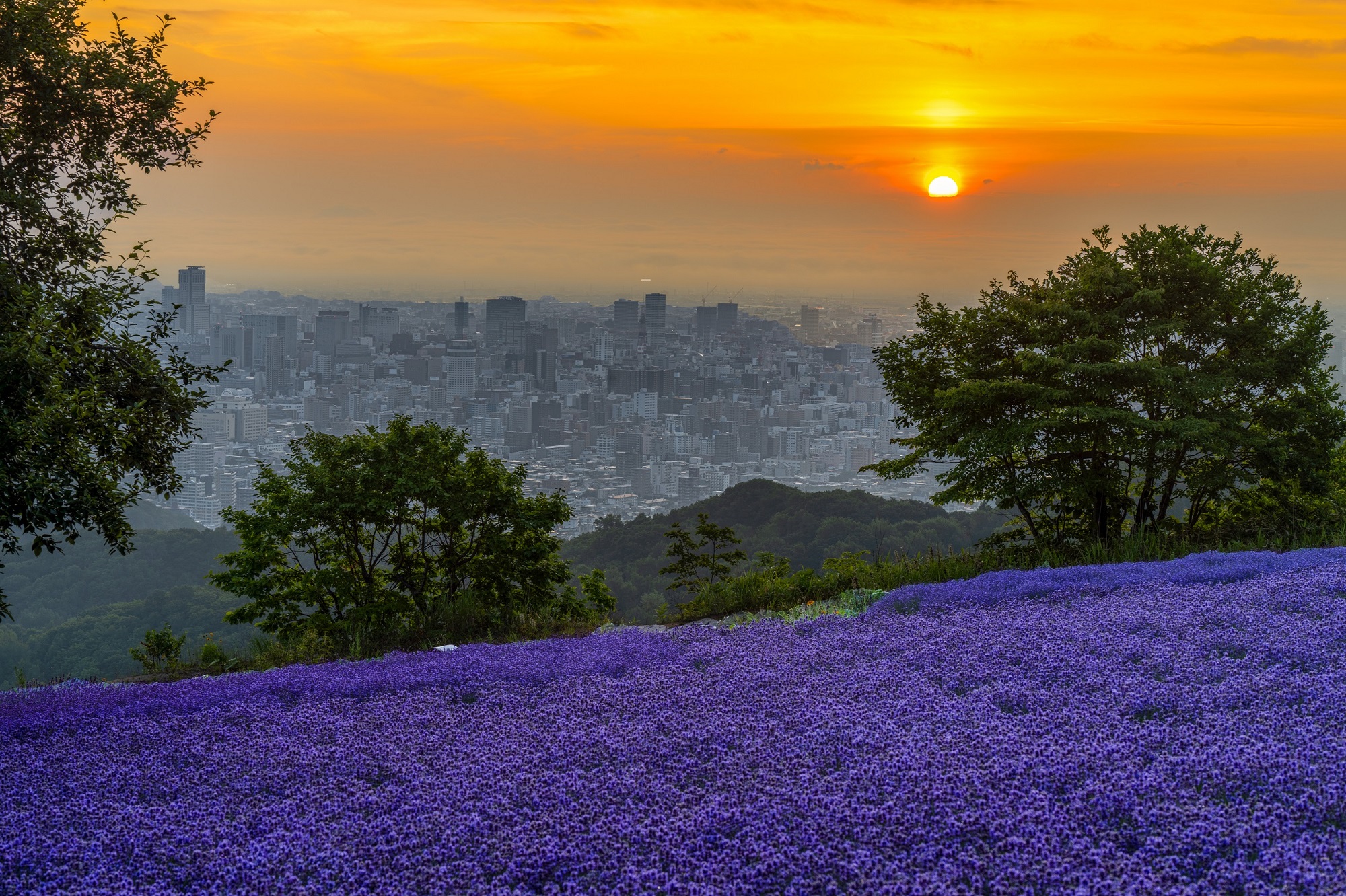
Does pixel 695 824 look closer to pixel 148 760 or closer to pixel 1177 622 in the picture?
pixel 148 760

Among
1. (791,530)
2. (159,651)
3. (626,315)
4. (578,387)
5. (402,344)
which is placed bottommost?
(791,530)

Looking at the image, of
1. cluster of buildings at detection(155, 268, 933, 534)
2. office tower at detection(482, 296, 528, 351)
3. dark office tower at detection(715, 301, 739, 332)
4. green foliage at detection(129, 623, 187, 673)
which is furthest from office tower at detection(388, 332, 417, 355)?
green foliage at detection(129, 623, 187, 673)

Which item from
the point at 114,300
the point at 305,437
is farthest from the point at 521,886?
the point at 305,437

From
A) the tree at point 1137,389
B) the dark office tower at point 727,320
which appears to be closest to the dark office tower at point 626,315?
the dark office tower at point 727,320

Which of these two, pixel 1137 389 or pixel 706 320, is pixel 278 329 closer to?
pixel 706 320

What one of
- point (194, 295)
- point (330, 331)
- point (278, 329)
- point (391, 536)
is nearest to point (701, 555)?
point (391, 536)

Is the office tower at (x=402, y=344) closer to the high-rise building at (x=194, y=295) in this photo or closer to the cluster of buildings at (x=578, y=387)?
the cluster of buildings at (x=578, y=387)
